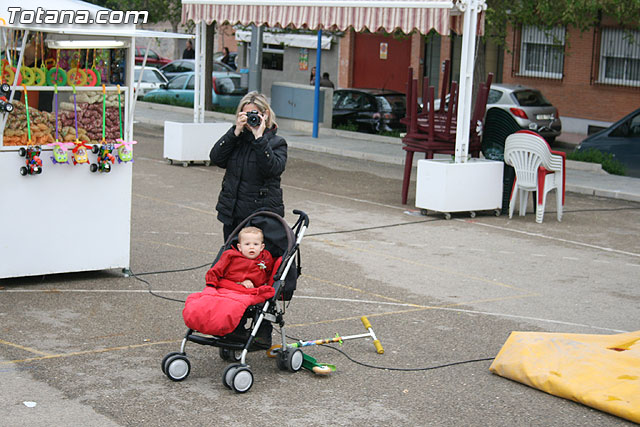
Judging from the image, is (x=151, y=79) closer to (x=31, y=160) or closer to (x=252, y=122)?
(x=31, y=160)

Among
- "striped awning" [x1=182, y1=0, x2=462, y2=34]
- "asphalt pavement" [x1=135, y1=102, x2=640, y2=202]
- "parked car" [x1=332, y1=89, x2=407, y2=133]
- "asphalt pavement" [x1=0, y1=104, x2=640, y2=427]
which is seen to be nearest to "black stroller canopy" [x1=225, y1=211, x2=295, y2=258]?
"asphalt pavement" [x1=0, y1=104, x2=640, y2=427]

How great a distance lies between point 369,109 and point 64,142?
54.9ft

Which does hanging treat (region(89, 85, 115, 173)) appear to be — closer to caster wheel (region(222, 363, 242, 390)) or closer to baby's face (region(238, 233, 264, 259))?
baby's face (region(238, 233, 264, 259))

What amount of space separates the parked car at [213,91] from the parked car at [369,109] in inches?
157

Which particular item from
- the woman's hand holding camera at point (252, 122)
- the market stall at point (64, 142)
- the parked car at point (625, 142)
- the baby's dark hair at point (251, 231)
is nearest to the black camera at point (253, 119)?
the woman's hand holding camera at point (252, 122)


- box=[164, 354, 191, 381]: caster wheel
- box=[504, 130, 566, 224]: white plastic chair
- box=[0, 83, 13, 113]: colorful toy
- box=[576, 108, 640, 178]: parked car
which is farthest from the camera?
box=[576, 108, 640, 178]: parked car

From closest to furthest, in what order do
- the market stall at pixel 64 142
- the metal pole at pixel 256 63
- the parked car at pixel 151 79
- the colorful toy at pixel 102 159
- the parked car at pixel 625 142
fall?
the market stall at pixel 64 142 < the colorful toy at pixel 102 159 < the parked car at pixel 625 142 < the metal pole at pixel 256 63 < the parked car at pixel 151 79

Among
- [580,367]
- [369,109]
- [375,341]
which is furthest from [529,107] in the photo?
[580,367]

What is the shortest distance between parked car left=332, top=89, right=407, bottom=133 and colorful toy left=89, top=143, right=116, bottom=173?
53.2 feet

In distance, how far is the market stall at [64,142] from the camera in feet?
28.5

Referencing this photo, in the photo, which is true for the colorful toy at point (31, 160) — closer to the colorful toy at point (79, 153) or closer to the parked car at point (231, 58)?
the colorful toy at point (79, 153)

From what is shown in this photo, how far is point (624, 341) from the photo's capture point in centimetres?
694

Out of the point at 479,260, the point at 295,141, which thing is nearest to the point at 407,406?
the point at 479,260

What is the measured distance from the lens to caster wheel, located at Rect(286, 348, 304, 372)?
21.7 feet
